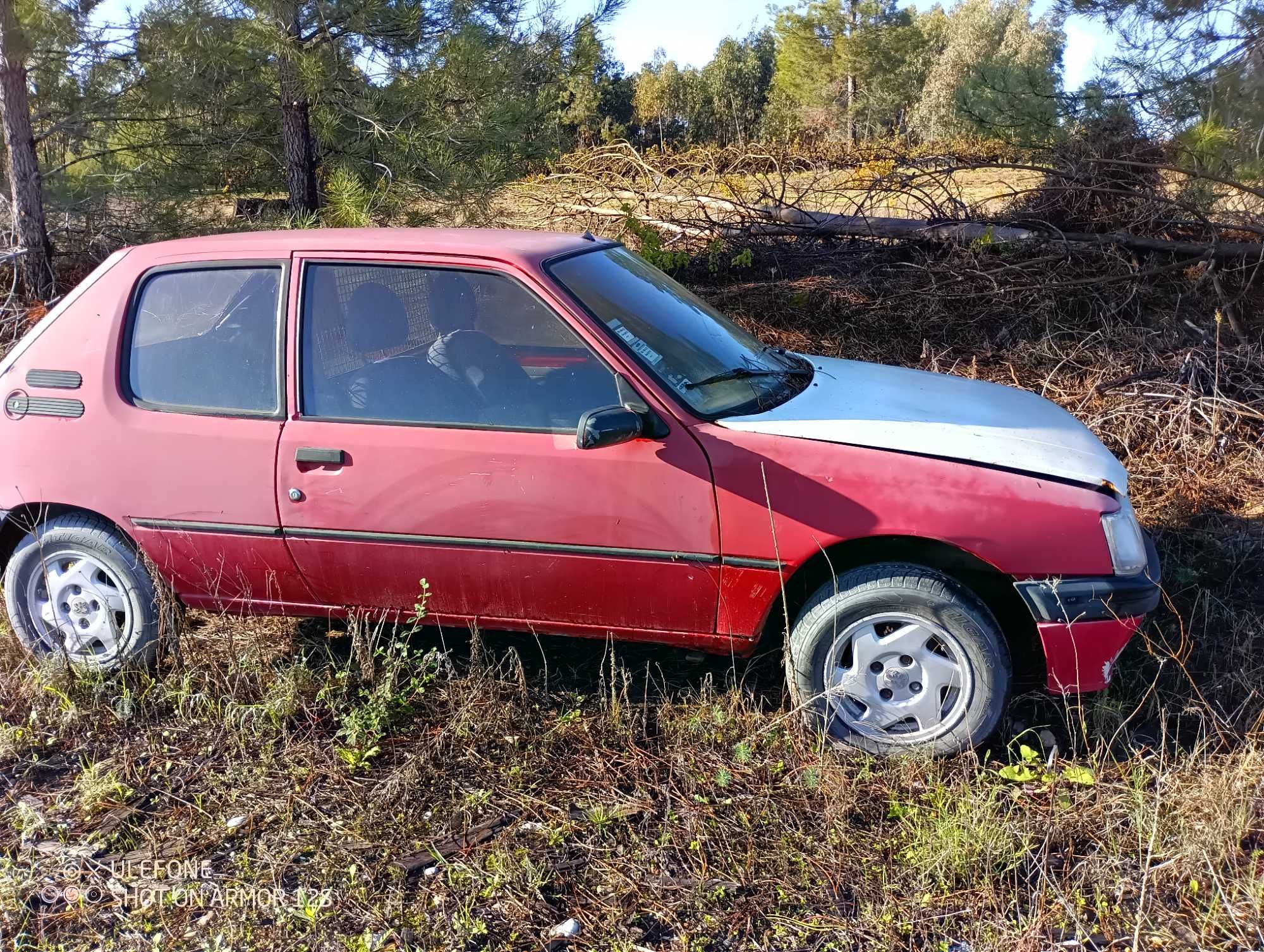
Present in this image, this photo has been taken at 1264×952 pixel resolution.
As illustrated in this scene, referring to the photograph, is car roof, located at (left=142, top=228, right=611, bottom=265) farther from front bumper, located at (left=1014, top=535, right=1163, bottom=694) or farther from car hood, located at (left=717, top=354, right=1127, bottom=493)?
front bumper, located at (left=1014, top=535, right=1163, bottom=694)

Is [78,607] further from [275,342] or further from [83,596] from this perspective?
[275,342]

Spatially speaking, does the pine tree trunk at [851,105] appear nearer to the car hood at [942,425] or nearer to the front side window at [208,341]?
the car hood at [942,425]

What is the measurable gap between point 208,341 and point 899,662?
274 centimetres

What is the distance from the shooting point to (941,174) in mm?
8500

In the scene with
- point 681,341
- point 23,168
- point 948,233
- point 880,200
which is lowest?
point 681,341

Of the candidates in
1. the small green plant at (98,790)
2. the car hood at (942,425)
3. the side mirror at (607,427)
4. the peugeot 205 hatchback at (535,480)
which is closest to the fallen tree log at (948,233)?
the car hood at (942,425)

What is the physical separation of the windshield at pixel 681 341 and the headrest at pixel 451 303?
31 cm

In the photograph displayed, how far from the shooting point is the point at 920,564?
3.30 metres

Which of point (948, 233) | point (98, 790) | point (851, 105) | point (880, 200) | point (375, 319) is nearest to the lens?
point (98, 790)

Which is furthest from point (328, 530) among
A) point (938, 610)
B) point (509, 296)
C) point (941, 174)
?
point (941, 174)

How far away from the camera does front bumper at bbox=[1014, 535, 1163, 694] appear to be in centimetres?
312

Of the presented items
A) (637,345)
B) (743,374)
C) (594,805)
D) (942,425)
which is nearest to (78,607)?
(594,805)

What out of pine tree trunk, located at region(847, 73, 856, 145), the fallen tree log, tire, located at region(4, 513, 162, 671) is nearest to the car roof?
tire, located at region(4, 513, 162, 671)

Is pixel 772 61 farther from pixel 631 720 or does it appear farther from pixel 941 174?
pixel 631 720
